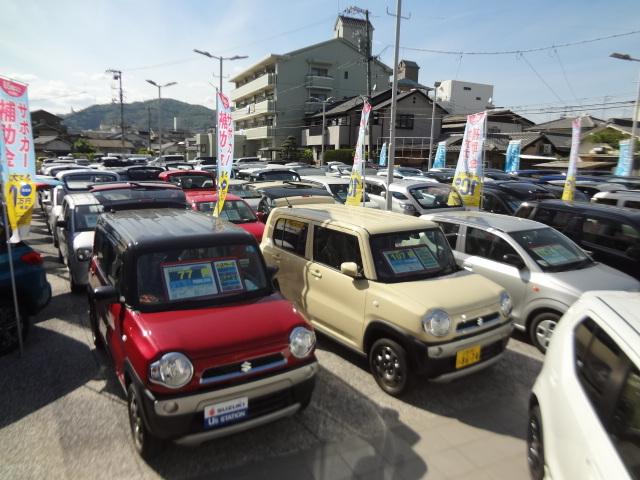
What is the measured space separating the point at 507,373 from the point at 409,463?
2085 mm

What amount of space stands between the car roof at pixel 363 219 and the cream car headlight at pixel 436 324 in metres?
1.15

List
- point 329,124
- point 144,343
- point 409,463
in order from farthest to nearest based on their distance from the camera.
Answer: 1. point 329,124
2. point 409,463
3. point 144,343

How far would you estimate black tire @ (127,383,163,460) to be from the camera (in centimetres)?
314

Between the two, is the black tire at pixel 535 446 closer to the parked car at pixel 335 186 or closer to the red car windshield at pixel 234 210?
the red car windshield at pixel 234 210

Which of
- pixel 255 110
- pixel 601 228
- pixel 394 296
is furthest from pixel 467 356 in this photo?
pixel 255 110

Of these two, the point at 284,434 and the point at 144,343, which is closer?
the point at 144,343

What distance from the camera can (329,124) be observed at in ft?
141

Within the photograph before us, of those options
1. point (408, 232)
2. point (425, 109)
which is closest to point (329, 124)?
point (425, 109)

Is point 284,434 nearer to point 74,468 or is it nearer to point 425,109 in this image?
point 74,468

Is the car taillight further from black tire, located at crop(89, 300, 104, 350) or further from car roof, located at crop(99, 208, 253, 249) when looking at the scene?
car roof, located at crop(99, 208, 253, 249)

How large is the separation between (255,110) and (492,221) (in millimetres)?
46470

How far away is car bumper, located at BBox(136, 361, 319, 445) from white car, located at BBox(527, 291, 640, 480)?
1689 mm

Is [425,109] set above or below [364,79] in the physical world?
below

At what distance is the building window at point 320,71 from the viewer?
157 ft
